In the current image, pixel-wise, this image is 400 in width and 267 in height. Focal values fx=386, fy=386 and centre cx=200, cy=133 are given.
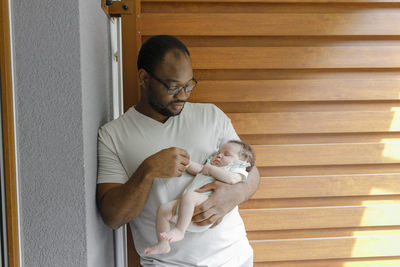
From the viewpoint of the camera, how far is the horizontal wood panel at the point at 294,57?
235 cm

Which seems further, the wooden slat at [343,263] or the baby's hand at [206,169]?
the wooden slat at [343,263]

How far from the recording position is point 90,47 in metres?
1.68

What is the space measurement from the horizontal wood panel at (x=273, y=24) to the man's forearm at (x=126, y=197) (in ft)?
3.32

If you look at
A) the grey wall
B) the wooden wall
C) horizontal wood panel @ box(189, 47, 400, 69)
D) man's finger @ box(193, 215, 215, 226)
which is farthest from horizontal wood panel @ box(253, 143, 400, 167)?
the grey wall

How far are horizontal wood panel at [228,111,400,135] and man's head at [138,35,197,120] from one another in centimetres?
63

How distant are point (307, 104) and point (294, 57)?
306 millimetres

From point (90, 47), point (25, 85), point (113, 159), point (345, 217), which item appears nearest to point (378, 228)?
point (345, 217)

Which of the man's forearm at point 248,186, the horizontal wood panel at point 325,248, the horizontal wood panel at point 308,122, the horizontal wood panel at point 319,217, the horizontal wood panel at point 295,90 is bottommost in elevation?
the horizontal wood panel at point 325,248

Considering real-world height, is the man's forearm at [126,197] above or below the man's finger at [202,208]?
above

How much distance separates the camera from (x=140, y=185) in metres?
1.67

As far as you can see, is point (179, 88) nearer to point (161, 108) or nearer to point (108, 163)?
point (161, 108)

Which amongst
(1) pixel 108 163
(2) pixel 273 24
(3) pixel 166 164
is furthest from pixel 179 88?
(2) pixel 273 24

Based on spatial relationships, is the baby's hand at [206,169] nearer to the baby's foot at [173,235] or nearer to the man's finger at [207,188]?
the man's finger at [207,188]

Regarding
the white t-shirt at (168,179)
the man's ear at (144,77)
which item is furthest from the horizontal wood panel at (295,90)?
the man's ear at (144,77)
